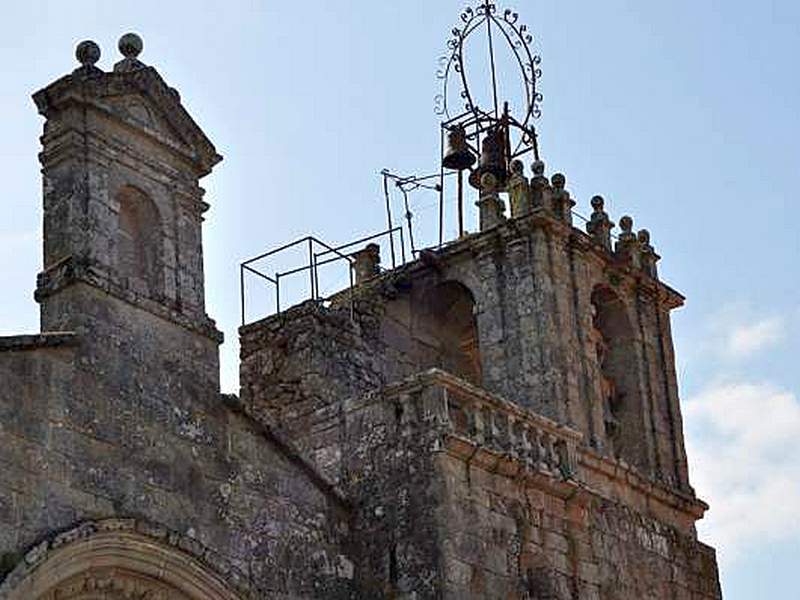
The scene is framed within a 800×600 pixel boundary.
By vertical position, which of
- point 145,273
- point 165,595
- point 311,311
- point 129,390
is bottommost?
point 165,595

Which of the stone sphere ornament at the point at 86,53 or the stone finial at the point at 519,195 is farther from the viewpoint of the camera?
the stone finial at the point at 519,195

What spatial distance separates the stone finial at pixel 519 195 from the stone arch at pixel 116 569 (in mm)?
6423

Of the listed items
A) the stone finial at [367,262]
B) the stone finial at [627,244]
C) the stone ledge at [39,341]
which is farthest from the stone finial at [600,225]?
the stone ledge at [39,341]

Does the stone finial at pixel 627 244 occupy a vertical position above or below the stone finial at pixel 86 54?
above

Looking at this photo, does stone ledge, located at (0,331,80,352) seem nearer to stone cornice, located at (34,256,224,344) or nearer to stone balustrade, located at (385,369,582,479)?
stone cornice, located at (34,256,224,344)

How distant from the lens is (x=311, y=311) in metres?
18.4

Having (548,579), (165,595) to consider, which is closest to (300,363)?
(548,579)

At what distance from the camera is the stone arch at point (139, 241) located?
47.0 ft

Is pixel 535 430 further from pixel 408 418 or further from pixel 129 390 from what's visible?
pixel 129 390

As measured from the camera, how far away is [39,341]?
1306cm

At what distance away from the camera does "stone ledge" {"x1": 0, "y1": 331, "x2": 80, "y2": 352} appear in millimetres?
12797

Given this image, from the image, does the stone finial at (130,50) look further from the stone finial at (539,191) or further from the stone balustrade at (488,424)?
the stone finial at (539,191)

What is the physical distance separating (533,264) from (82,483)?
6.90 metres

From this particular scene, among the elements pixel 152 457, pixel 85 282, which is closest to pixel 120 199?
pixel 85 282
